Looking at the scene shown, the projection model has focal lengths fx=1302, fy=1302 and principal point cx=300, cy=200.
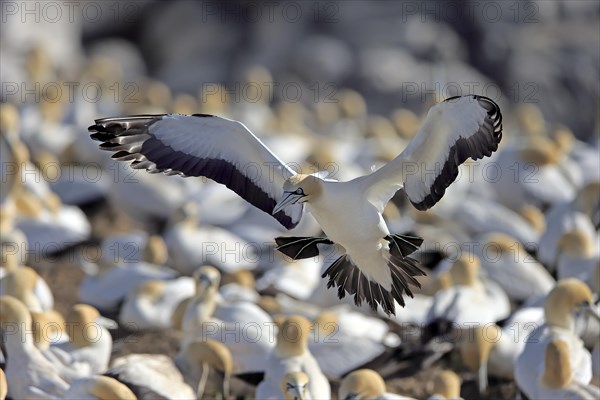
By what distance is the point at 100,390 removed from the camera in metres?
6.14

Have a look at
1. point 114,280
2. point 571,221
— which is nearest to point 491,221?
point 571,221

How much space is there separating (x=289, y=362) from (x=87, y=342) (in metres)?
1.13

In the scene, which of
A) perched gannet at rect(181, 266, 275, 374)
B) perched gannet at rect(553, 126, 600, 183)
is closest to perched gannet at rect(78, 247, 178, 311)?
perched gannet at rect(181, 266, 275, 374)

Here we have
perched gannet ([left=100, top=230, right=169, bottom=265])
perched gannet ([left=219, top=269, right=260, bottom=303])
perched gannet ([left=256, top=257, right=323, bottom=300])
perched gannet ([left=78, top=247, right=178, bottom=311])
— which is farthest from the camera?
perched gannet ([left=100, top=230, right=169, bottom=265])

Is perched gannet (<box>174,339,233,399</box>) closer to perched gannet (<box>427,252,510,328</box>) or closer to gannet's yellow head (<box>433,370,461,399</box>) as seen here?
gannet's yellow head (<box>433,370,461,399</box>)

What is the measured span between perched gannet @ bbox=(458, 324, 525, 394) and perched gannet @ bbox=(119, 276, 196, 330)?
2.05m

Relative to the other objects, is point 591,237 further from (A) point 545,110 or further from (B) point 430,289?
(A) point 545,110

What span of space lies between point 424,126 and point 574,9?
17.3 meters

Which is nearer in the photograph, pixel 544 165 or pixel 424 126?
pixel 424 126

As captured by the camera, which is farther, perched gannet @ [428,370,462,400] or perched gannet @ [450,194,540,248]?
perched gannet @ [450,194,540,248]

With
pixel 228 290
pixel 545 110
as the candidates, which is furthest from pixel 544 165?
pixel 545 110

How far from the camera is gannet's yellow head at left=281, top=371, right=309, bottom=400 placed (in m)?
6.23

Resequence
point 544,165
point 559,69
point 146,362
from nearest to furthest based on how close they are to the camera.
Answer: point 146,362
point 544,165
point 559,69

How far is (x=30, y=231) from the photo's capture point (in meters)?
10.8
